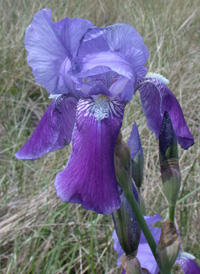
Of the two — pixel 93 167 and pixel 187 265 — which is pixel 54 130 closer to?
pixel 93 167

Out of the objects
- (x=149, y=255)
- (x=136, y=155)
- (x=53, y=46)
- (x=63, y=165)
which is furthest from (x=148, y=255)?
(x=63, y=165)

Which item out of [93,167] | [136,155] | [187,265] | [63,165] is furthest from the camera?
[63,165]

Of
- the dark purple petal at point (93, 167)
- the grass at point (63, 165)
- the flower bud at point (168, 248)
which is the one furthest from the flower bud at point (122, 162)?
the grass at point (63, 165)

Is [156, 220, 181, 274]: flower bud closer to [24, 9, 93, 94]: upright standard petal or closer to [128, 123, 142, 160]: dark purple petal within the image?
[128, 123, 142, 160]: dark purple petal

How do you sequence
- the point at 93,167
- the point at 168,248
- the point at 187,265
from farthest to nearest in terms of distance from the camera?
the point at 187,265
the point at 168,248
the point at 93,167

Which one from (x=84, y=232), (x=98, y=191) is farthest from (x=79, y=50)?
(x=84, y=232)

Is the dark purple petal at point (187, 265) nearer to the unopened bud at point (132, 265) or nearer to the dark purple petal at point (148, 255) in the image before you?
the dark purple petal at point (148, 255)
